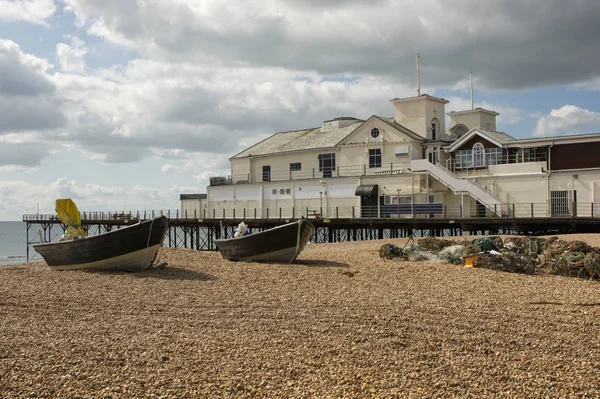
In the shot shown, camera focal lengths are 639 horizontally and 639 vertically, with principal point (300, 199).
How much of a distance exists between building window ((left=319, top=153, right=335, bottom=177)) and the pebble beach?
30.0 meters

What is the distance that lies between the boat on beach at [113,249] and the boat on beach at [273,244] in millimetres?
2716

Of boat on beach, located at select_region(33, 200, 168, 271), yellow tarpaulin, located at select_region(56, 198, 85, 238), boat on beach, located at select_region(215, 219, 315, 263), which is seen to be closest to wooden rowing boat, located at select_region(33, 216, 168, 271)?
boat on beach, located at select_region(33, 200, 168, 271)

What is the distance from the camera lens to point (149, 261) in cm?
1823

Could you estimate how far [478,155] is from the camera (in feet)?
127

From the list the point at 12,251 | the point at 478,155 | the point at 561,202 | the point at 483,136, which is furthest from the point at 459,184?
the point at 12,251

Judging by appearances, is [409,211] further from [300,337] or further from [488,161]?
[300,337]

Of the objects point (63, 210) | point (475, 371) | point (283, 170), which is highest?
point (283, 170)

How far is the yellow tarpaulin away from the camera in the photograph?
1964 cm

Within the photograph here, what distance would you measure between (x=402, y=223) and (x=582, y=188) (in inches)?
380

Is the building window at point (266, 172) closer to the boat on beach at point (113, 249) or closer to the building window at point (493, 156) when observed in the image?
the building window at point (493, 156)

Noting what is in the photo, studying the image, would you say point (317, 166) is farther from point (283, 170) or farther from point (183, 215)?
point (183, 215)

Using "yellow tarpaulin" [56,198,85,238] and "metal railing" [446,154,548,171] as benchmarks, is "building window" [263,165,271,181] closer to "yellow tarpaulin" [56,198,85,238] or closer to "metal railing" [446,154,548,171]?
"metal railing" [446,154,548,171]

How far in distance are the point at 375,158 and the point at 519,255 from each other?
85.0 feet

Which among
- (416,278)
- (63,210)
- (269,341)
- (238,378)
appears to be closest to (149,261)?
(63,210)
